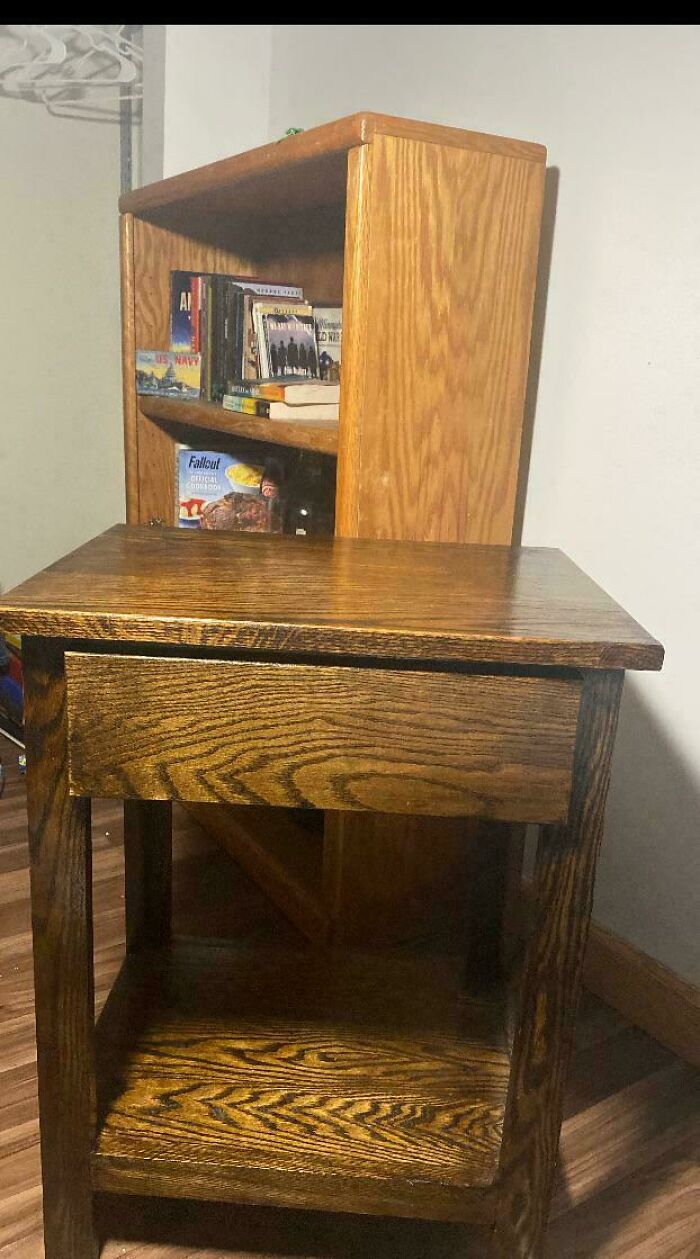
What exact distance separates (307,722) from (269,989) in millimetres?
475

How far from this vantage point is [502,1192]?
78cm

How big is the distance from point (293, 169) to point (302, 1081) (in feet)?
3.46

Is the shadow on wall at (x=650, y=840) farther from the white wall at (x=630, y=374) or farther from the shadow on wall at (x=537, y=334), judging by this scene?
the shadow on wall at (x=537, y=334)

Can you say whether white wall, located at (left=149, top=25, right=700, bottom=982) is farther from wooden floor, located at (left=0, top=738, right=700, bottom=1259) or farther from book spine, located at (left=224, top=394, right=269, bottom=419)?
book spine, located at (left=224, top=394, right=269, bottom=419)

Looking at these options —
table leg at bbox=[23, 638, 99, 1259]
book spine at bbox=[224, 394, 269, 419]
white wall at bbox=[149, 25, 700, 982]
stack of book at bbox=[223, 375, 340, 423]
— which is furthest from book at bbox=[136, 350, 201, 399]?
table leg at bbox=[23, 638, 99, 1259]

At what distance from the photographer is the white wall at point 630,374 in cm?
107

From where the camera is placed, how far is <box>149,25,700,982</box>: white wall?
A: 1.07 metres

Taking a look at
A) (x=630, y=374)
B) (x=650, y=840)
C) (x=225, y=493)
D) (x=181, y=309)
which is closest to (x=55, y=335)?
(x=181, y=309)

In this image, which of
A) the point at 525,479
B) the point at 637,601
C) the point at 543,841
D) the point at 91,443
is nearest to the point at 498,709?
the point at 543,841

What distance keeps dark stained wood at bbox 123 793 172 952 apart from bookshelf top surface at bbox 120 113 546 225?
0.78 metres

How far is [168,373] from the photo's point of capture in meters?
1.72

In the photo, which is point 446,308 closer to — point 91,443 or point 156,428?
point 156,428

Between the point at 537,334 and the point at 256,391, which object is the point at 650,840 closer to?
the point at 537,334
